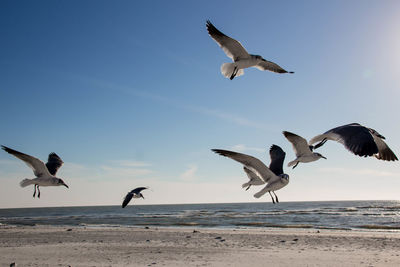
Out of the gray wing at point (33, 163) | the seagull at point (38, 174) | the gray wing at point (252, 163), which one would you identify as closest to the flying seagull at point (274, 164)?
the gray wing at point (252, 163)

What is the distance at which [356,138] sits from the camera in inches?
221

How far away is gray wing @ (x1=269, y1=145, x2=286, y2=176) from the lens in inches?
360

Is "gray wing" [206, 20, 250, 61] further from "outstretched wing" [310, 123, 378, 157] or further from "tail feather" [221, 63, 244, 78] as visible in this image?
"outstretched wing" [310, 123, 378, 157]

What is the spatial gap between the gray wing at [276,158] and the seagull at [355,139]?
2.87m

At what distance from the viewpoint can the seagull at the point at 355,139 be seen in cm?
536

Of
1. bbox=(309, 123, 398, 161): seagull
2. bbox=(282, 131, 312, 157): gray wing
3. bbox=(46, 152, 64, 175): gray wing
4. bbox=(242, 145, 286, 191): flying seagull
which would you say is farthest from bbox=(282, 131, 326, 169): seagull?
bbox=(46, 152, 64, 175): gray wing

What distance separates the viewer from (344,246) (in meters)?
15.5

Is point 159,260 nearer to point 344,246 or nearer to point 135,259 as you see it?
point 135,259

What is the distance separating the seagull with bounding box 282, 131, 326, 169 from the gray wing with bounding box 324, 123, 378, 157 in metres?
0.89

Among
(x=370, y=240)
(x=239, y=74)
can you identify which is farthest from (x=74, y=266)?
(x=370, y=240)

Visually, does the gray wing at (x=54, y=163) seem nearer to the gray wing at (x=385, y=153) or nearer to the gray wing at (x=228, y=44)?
the gray wing at (x=228, y=44)

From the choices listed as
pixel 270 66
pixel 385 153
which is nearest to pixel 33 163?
pixel 270 66

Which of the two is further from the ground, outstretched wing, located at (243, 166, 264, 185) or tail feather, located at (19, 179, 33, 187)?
tail feather, located at (19, 179, 33, 187)

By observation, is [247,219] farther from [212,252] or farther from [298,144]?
[298,144]
